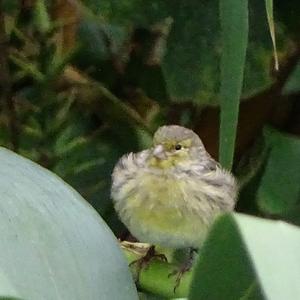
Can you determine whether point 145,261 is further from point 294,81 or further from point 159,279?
point 294,81

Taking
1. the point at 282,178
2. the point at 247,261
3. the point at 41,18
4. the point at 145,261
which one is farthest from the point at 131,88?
the point at 247,261

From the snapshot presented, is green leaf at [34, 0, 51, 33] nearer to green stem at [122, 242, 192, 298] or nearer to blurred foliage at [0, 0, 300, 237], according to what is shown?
blurred foliage at [0, 0, 300, 237]

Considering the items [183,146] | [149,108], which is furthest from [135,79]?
[183,146]

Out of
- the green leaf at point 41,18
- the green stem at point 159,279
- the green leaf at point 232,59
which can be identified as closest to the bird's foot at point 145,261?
the green stem at point 159,279

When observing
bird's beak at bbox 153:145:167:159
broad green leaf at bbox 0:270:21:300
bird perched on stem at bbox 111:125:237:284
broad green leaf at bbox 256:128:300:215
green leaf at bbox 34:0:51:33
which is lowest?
broad green leaf at bbox 256:128:300:215

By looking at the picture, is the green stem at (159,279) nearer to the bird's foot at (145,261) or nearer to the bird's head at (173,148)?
the bird's foot at (145,261)

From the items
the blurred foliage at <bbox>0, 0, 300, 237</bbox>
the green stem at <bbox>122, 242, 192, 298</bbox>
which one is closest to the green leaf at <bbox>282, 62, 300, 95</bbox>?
the blurred foliage at <bbox>0, 0, 300, 237</bbox>
